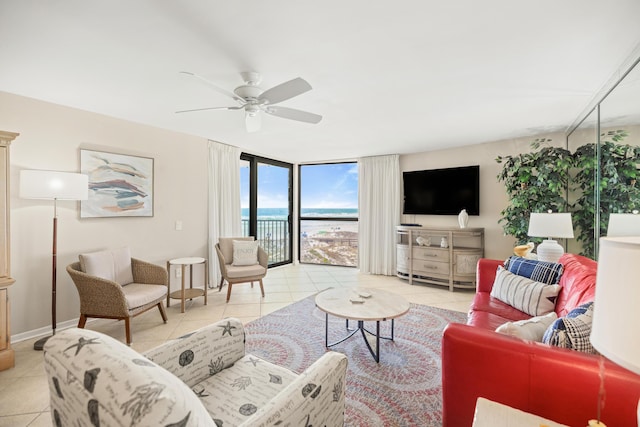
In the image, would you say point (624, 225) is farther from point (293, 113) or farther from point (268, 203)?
point (268, 203)

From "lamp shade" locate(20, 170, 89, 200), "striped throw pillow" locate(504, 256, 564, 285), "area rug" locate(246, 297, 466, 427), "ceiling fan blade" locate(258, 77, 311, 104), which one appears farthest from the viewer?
"lamp shade" locate(20, 170, 89, 200)

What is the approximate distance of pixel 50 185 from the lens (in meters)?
2.41

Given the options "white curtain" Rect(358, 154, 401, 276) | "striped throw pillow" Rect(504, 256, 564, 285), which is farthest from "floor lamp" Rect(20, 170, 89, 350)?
Answer: "white curtain" Rect(358, 154, 401, 276)

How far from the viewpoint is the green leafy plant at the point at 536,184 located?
3.29 metres

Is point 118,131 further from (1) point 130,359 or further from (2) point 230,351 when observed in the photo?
(1) point 130,359

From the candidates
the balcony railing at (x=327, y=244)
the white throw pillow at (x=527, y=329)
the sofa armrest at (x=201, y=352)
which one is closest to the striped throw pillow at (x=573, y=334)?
the white throw pillow at (x=527, y=329)

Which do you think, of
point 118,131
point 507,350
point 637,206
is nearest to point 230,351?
point 507,350

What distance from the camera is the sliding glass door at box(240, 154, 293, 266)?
5.06m

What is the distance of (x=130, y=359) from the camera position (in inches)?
28.0

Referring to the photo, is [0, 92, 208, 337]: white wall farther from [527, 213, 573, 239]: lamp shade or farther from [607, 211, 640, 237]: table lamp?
[607, 211, 640, 237]: table lamp

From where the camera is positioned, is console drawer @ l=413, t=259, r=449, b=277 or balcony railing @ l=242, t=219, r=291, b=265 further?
balcony railing @ l=242, t=219, r=291, b=265

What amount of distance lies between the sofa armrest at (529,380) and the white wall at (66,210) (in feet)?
11.8

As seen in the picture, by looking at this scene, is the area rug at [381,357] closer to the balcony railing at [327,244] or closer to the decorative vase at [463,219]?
the decorative vase at [463,219]

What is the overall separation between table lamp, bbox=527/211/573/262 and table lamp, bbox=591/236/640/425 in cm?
270
